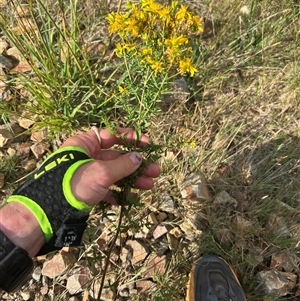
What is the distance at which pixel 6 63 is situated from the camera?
2826mm

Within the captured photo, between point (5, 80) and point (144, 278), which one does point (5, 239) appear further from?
point (5, 80)

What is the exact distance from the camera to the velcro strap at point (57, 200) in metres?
1.63

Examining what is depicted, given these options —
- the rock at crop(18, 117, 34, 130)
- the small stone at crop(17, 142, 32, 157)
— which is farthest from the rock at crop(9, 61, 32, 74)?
the small stone at crop(17, 142, 32, 157)

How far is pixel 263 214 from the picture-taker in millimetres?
2586

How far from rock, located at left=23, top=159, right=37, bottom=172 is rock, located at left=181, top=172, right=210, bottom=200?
95cm

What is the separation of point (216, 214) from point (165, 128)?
0.64m

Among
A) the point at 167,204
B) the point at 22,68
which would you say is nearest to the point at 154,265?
the point at 167,204

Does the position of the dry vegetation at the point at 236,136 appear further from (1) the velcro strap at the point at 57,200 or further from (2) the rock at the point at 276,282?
(1) the velcro strap at the point at 57,200

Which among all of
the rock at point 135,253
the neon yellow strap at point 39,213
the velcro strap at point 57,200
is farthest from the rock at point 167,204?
the neon yellow strap at point 39,213

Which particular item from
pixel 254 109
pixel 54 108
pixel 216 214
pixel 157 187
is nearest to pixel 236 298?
pixel 216 214

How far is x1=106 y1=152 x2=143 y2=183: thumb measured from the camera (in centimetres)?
168

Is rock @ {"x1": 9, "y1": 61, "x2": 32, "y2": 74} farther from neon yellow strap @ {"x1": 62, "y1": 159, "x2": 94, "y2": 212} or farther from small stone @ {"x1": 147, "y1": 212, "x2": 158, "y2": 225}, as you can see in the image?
neon yellow strap @ {"x1": 62, "y1": 159, "x2": 94, "y2": 212}

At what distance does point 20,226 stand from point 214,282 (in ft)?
4.49

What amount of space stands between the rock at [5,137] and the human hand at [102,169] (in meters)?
0.85
